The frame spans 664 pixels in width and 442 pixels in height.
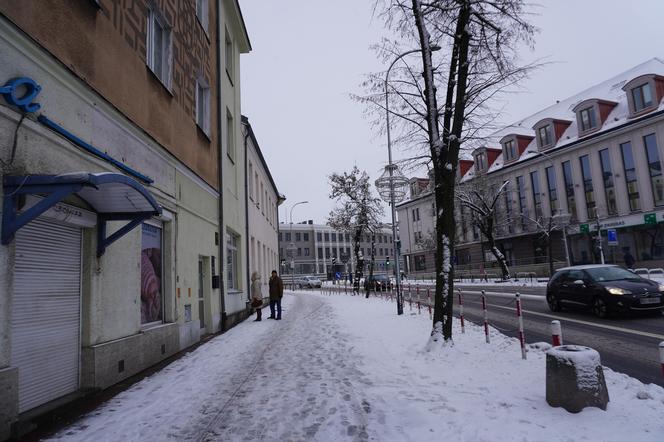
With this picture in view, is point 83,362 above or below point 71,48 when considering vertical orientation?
below

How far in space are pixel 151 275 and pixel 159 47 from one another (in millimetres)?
4804

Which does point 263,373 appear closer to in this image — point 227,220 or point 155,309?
point 155,309

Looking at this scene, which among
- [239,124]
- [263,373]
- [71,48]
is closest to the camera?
[71,48]

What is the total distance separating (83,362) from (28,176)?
108 inches

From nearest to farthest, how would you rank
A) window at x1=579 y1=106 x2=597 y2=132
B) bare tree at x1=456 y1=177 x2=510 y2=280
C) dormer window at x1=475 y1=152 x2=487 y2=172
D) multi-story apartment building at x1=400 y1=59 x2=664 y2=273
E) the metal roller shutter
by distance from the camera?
the metal roller shutter → multi-story apartment building at x1=400 y1=59 x2=664 y2=273 → bare tree at x1=456 y1=177 x2=510 y2=280 → window at x1=579 y1=106 x2=597 y2=132 → dormer window at x1=475 y1=152 x2=487 y2=172

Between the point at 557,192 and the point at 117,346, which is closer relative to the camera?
the point at 117,346

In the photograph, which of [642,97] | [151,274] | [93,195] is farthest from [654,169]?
[93,195]

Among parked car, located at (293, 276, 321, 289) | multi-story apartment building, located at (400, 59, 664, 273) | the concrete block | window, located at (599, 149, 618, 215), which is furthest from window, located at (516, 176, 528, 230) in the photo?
the concrete block

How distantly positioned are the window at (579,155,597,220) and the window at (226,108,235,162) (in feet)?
104

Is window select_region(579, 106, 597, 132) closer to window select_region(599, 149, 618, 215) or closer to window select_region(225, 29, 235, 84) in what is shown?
window select_region(599, 149, 618, 215)

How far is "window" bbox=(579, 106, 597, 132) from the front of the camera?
1486 inches

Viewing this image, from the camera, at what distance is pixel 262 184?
26.1 meters

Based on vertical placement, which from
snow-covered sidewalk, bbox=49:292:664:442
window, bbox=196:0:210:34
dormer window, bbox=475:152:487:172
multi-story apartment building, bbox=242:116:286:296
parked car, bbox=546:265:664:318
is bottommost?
snow-covered sidewalk, bbox=49:292:664:442

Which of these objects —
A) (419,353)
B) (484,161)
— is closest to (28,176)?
(419,353)
